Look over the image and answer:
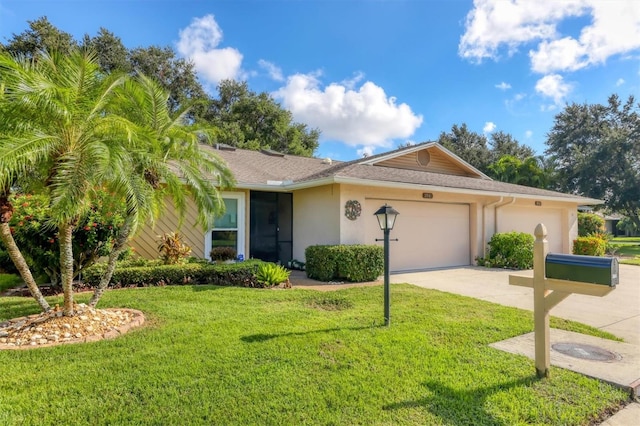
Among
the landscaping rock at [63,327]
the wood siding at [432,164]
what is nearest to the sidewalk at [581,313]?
the landscaping rock at [63,327]

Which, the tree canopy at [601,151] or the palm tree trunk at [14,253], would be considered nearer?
the palm tree trunk at [14,253]

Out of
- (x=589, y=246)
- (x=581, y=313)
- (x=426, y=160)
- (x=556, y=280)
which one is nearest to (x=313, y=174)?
(x=426, y=160)

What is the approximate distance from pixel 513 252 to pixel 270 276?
860 cm

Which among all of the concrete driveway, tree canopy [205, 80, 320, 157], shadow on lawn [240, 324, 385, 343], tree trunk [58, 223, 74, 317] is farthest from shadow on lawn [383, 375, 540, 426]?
tree canopy [205, 80, 320, 157]

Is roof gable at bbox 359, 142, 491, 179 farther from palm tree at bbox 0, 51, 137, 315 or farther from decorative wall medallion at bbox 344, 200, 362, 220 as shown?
palm tree at bbox 0, 51, 137, 315

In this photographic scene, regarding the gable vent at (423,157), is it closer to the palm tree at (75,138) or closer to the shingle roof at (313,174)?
the shingle roof at (313,174)

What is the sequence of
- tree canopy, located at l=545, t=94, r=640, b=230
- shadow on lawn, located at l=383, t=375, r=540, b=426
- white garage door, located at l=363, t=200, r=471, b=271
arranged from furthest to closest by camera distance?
tree canopy, located at l=545, t=94, r=640, b=230 → white garage door, located at l=363, t=200, r=471, b=271 → shadow on lawn, located at l=383, t=375, r=540, b=426

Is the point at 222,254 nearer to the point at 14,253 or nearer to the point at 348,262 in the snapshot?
the point at 348,262

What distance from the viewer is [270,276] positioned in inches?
311

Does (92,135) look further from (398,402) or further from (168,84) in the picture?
(168,84)

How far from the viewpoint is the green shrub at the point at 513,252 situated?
1146cm

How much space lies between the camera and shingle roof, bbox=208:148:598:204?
Result: 9.66 metres

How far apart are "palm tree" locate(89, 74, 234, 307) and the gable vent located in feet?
30.8

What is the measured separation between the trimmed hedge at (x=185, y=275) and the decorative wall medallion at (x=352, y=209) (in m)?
2.90
